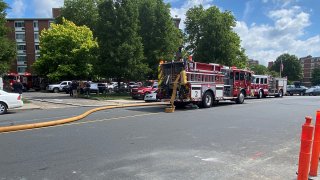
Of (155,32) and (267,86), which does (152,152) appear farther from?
(155,32)

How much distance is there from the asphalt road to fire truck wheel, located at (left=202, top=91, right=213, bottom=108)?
757 centimetres

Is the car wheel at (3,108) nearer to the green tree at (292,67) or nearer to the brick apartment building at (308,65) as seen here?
the green tree at (292,67)

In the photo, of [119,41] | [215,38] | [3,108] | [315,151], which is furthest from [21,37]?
[315,151]

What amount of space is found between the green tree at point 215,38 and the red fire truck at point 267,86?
29.4 feet

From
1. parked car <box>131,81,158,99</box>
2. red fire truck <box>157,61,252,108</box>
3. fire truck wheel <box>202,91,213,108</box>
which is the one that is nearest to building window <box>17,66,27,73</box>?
→ parked car <box>131,81,158,99</box>

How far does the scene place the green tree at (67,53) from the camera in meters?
48.0

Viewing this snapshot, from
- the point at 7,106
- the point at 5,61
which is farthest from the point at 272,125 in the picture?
the point at 5,61

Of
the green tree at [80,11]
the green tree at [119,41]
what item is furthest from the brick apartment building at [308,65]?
the green tree at [119,41]

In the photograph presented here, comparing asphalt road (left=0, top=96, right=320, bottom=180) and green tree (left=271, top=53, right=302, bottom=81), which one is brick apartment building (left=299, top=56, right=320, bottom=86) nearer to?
green tree (left=271, top=53, right=302, bottom=81)

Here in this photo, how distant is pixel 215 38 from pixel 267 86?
1248 centimetres

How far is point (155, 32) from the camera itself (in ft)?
130

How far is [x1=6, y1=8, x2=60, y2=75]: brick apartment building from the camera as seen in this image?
7850cm

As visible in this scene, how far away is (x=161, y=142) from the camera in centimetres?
880

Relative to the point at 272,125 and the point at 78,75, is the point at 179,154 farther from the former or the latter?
the point at 78,75
